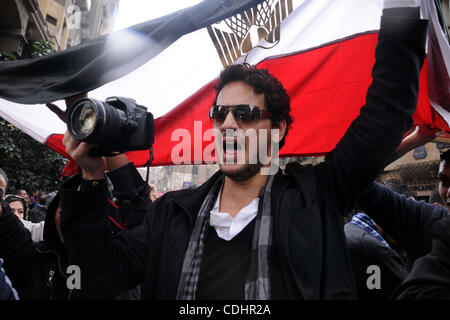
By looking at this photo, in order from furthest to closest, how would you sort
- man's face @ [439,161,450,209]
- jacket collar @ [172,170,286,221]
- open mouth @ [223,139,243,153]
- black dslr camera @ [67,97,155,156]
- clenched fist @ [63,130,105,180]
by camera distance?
man's face @ [439,161,450,209]
open mouth @ [223,139,243,153]
jacket collar @ [172,170,286,221]
clenched fist @ [63,130,105,180]
black dslr camera @ [67,97,155,156]

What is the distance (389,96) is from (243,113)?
25.0 inches

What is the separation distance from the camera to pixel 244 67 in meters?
1.69

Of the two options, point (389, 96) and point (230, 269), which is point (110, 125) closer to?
point (230, 269)

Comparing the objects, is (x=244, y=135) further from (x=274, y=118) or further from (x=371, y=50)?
(x=371, y=50)

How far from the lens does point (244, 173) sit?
1.49 meters

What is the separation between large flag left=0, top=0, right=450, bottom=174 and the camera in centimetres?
201

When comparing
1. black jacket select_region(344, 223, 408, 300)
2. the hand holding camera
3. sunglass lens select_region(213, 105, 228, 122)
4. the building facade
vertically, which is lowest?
black jacket select_region(344, 223, 408, 300)

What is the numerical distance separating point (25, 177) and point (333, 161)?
7.12m

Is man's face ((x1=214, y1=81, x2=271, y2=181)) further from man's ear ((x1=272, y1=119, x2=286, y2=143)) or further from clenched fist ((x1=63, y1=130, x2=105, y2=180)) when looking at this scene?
clenched fist ((x1=63, y1=130, x2=105, y2=180))

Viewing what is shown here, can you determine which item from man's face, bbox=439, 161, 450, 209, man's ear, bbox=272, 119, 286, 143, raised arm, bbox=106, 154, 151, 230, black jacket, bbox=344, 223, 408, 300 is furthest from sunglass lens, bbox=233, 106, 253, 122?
man's face, bbox=439, 161, 450, 209

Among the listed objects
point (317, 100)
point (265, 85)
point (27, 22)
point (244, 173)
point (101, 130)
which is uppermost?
point (27, 22)

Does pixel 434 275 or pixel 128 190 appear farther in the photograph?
pixel 128 190

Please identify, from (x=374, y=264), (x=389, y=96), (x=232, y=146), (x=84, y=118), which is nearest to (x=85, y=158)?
(x=84, y=118)

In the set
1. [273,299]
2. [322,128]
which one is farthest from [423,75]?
[273,299]
